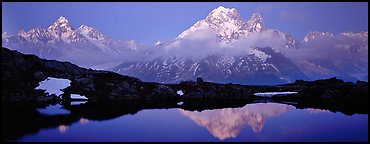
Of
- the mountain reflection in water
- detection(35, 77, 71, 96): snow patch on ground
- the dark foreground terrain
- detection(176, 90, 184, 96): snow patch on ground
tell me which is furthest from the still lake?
detection(176, 90, 184, 96): snow patch on ground

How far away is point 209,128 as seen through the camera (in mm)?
54250

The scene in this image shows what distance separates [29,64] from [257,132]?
78.6m

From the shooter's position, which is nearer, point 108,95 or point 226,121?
point 226,121

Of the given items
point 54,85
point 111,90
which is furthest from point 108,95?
point 54,85

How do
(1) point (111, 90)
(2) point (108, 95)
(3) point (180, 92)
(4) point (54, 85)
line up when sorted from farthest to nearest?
1. (3) point (180, 92)
2. (1) point (111, 90)
3. (2) point (108, 95)
4. (4) point (54, 85)

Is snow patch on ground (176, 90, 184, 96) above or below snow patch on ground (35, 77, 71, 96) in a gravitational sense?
below

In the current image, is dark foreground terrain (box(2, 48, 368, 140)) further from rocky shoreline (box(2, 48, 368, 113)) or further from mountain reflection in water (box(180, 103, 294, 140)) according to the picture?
Answer: mountain reflection in water (box(180, 103, 294, 140))

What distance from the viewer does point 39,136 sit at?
43.7 metres

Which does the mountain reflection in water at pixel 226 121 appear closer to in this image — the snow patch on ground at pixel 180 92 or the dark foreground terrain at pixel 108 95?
the dark foreground terrain at pixel 108 95

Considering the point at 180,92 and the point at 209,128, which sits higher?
the point at 180,92

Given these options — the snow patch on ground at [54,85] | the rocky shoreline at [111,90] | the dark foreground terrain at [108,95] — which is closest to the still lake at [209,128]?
the dark foreground terrain at [108,95]

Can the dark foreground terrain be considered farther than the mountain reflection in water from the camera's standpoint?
Yes

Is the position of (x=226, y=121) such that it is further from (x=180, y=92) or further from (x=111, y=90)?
(x=180, y=92)

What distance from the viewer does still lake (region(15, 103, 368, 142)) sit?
45312 mm
